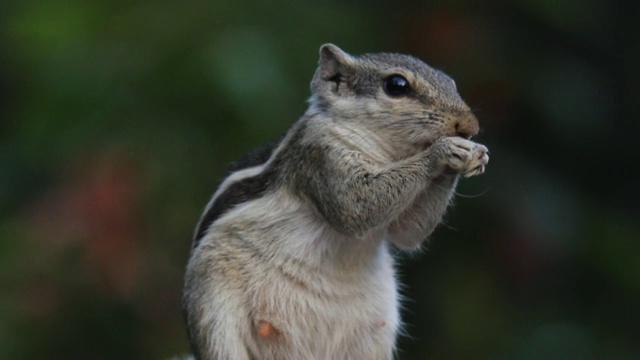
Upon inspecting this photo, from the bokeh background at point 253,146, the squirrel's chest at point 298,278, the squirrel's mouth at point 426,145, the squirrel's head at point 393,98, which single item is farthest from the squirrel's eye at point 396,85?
the bokeh background at point 253,146

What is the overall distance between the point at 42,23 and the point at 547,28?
269 centimetres

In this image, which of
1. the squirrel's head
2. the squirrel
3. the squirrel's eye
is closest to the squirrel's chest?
the squirrel

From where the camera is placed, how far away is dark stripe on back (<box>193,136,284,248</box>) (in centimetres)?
470

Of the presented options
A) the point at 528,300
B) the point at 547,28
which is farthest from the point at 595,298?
the point at 547,28

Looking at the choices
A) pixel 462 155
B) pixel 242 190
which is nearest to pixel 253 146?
pixel 242 190

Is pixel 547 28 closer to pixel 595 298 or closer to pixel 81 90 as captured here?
pixel 595 298

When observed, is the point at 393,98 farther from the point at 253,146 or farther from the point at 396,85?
the point at 253,146

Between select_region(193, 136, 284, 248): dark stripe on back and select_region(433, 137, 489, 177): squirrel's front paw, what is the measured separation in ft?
2.05

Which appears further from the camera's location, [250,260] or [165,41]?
[165,41]

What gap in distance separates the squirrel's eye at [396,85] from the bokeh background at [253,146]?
2.21m

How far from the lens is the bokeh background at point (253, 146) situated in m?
6.86

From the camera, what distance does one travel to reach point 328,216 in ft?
14.9

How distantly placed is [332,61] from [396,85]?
0.84 feet

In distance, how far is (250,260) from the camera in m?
4.63
